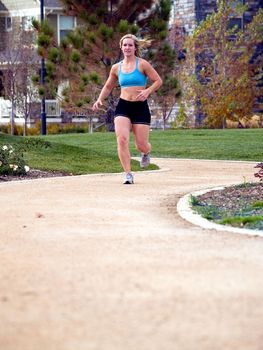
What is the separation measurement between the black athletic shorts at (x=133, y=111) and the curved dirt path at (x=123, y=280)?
12.0 ft

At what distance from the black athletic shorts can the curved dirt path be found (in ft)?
12.0

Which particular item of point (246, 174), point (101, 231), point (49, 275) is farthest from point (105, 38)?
point (49, 275)

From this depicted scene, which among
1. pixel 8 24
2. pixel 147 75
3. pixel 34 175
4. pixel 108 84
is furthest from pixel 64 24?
pixel 147 75

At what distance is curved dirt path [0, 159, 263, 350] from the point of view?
6.04 metres

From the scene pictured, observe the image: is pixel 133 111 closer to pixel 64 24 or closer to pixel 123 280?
pixel 123 280

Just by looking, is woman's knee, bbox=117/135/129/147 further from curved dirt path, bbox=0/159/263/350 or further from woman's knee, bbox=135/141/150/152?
curved dirt path, bbox=0/159/263/350

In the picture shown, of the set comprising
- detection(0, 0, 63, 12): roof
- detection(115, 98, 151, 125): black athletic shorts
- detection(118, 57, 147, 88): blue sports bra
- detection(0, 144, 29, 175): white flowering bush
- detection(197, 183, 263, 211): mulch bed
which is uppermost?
detection(0, 0, 63, 12): roof

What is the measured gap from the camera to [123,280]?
764 cm

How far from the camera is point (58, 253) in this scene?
8969mm

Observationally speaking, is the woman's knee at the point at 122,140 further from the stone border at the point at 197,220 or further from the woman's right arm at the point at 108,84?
the stone border at the point at 197,220

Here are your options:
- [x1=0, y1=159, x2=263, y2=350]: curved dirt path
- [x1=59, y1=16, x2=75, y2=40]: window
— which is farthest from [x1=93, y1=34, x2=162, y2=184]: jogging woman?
[x1=59, y1=16, x2=75, y2=40]: window

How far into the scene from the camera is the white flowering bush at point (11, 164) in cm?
1778

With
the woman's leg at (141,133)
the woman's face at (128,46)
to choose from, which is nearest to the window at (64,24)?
the woman's leg at (141,133)

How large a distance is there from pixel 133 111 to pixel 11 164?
2.48 m
